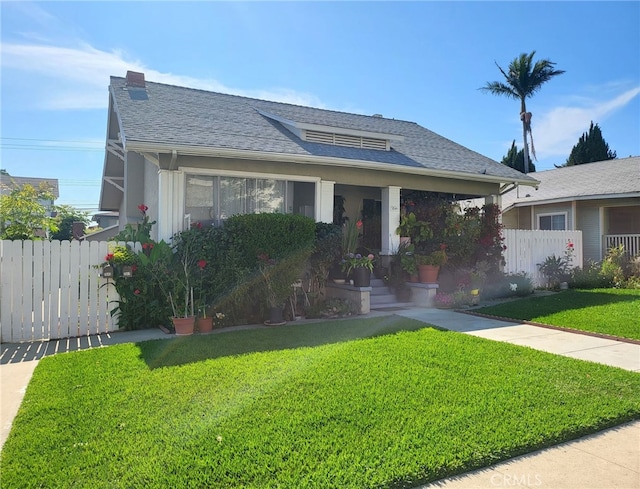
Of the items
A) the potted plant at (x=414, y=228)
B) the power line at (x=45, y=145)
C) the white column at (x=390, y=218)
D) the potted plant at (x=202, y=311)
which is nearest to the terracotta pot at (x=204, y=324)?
the potted plant at (x=202, y=311)

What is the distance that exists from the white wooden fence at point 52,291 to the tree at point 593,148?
31.4 meters

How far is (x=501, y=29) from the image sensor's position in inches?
414

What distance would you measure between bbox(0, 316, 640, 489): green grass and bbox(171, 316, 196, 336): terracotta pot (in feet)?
3.45

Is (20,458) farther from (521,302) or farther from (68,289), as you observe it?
(521,302)

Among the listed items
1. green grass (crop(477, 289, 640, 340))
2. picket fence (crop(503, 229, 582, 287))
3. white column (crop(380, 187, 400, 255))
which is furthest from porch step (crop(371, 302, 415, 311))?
picket fence (crop(503, 229, 582, 287))

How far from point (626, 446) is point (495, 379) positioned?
4.38 ft

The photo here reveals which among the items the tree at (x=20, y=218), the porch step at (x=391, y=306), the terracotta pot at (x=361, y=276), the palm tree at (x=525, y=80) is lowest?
the porch step at (x=391, y=306)

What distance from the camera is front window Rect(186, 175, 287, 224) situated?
8.25 metres

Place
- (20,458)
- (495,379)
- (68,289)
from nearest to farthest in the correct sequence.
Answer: (20,458), (495,379), (68,289)

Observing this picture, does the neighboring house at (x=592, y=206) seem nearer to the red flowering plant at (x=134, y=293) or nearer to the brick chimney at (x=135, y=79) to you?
the brick chimney at (x=135, y=79)

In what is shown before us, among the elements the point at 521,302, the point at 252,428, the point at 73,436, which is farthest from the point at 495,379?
the point at 521,302

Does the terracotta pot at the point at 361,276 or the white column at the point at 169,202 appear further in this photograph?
the terracotta pot at the point at 361,276

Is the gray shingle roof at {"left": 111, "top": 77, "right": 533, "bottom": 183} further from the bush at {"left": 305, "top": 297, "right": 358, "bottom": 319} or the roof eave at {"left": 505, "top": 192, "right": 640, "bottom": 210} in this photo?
the roof eave at {"left": 505, "top": 192, "right": 640, "bottom": 210}

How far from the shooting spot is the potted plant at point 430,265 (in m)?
9.64
